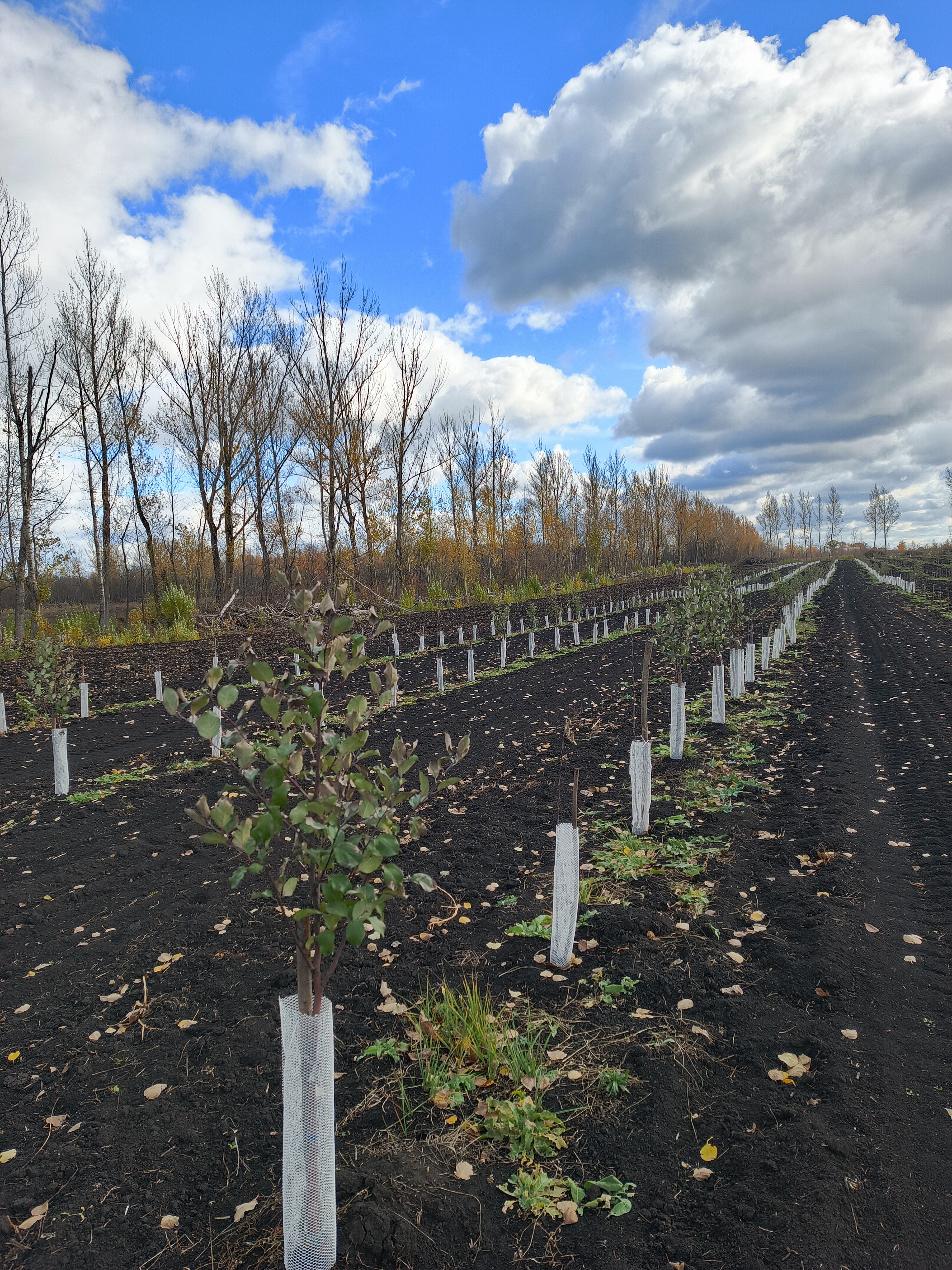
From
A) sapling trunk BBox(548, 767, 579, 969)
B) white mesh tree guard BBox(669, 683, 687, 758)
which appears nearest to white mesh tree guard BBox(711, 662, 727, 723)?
white mesh tree guard BBox(669, 683, 687, 758)

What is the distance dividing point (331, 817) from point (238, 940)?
3.03 metres

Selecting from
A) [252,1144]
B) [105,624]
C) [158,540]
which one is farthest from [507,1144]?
[158,540]

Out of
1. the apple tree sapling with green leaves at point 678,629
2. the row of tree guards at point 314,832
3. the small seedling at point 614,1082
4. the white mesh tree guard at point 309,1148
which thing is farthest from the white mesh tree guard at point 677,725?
the white mesh tree guard at point 309,1148

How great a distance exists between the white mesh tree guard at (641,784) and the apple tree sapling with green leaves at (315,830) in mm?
3401

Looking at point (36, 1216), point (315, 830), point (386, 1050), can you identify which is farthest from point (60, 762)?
point (315, 830)

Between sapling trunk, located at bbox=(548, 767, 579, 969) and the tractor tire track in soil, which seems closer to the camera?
the tractor tire track in soil

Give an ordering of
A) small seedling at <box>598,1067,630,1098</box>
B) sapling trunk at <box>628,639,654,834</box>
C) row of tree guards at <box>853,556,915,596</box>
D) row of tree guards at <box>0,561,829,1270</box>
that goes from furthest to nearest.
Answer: row of tree guards at <box>853,556,915,596</box>
sapling trunk at <box>628,639,654,834</box>
small seedling at <box>598,1067,630,1098</box>
row of tree guards at <box>0,561,829,1270</box>

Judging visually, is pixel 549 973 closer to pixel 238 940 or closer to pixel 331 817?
pixel 238 940

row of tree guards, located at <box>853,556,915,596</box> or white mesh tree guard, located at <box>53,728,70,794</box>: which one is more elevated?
row of tree guards, located at <box>853,556,915,596</box>

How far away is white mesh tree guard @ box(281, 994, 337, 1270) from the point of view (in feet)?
6.34

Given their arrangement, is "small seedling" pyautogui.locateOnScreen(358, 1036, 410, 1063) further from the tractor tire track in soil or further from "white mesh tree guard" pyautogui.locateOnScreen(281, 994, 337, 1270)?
"white mesh tree guard" pyautogui.locateOnScreen(281, 994, 337, 1270)

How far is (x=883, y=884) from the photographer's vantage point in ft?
14.2

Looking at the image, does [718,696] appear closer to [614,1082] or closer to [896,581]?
[614,1082]

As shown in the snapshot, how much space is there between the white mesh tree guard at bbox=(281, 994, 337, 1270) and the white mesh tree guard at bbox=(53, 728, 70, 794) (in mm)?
6375
